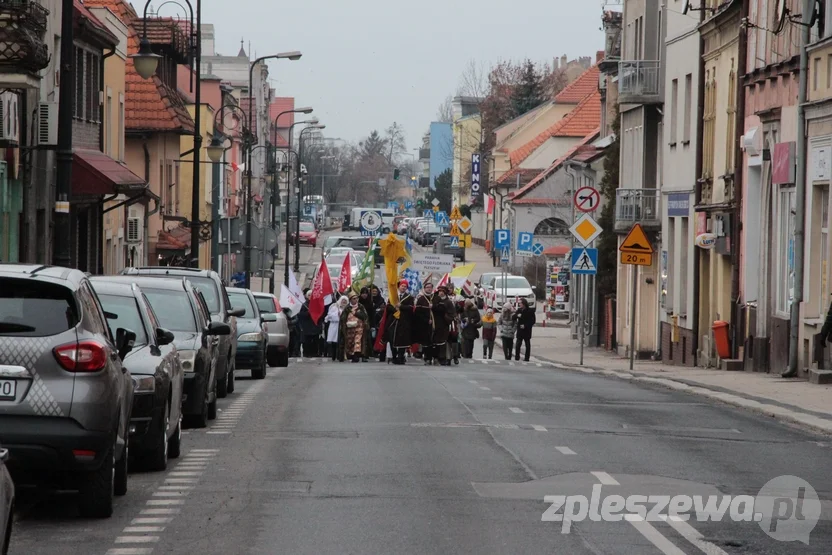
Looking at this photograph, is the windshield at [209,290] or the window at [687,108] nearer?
the windshield at [209,290]

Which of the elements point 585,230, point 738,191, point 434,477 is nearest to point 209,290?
point 434,477

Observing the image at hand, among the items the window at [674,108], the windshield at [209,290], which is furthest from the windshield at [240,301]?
the window at [674,108]

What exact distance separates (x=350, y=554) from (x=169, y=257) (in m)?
44.9

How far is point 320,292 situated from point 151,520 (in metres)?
30.2

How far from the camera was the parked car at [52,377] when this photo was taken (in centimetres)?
910

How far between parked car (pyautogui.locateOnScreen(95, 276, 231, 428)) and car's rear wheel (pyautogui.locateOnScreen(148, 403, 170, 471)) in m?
3.28

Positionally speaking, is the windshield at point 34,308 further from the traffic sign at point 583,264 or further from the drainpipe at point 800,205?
the traffic sign at point 583,264

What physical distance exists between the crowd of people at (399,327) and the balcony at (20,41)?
1260 cm

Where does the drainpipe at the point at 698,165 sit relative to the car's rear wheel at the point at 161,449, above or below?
above

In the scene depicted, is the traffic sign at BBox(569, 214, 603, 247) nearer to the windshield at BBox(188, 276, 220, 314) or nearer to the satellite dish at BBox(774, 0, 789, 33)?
the satellite dish at BBox(774, 0, 789, 33)

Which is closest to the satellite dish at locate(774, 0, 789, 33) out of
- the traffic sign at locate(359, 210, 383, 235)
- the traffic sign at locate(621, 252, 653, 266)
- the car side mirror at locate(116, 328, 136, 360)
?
the traffic sign at locate(621, 252, 653, 266)

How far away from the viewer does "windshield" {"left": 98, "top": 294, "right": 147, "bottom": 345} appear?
13.0 metres

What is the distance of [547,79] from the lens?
12862cm

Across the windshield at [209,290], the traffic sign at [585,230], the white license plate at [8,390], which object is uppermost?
the traffic sign at [585,230]
